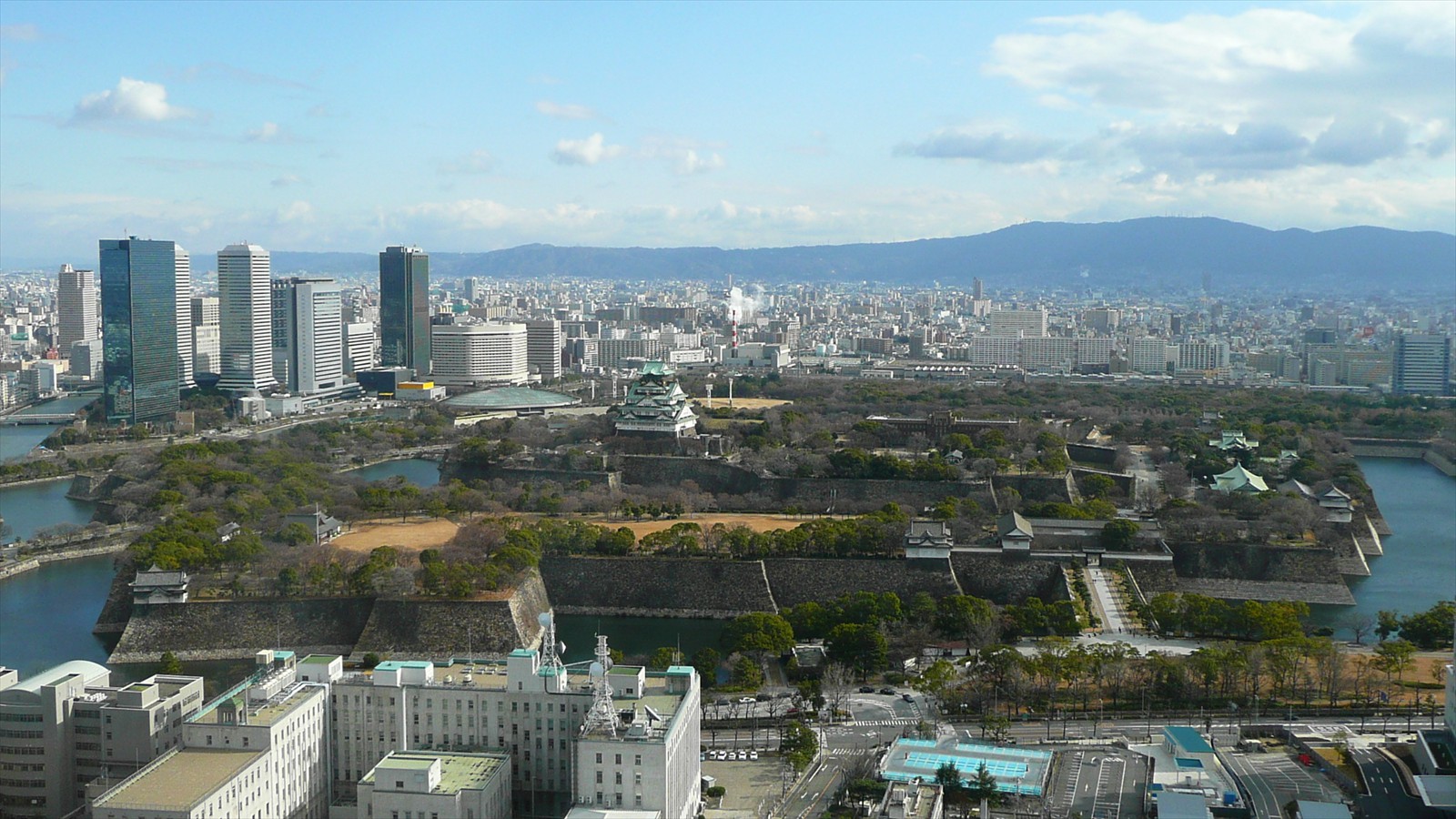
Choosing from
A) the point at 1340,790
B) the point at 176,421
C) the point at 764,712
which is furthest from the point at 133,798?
the point at 176,421

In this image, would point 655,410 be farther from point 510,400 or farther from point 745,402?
point 510,400

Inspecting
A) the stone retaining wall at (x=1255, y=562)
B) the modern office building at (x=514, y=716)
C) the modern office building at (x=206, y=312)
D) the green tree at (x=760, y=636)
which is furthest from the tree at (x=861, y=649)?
the modern office building at (x=206, y=312)

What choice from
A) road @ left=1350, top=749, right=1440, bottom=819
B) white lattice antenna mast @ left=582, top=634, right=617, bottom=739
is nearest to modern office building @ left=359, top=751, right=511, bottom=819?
white lattice antenna mast @ left=582, top=634, right=617, bottom=739

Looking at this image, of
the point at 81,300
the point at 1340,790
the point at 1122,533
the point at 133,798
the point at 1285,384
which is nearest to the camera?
the point at 133,798

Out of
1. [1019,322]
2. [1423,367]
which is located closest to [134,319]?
[1019,322]

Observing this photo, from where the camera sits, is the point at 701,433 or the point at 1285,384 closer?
the point at 701,433

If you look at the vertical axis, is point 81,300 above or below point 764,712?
above

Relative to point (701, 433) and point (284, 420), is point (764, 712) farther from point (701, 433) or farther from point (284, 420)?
point (284, 420)
